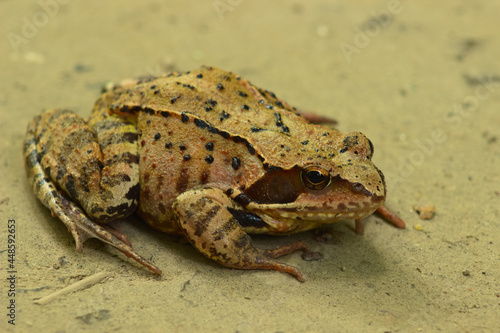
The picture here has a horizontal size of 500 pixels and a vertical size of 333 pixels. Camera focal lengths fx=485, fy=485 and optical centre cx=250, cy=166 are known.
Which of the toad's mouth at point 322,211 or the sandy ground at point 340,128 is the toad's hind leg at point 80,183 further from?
the toad's mouth at point 322,211

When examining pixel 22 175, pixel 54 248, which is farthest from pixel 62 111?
pixel 54 248

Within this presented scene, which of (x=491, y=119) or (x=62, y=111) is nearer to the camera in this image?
(x=62, y=111)

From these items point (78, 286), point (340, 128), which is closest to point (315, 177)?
point (78, 286)

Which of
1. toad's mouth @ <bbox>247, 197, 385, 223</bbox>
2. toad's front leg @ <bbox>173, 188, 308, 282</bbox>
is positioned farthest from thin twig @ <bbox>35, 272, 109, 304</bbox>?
toad's mouth @ <bbox>247, 197, 385, 223</bbox>

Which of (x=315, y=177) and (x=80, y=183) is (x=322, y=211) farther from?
(x=80, y=183)

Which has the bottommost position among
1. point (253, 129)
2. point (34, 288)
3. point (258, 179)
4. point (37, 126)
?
point (34, 288)

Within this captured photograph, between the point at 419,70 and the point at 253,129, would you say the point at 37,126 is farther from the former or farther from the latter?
the point at 419,70
